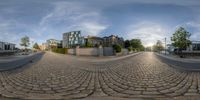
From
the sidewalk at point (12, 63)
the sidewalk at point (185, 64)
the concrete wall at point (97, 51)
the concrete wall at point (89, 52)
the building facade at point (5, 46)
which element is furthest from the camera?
the building facade at point (5, 46)

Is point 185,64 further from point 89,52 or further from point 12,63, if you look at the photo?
point 89,52

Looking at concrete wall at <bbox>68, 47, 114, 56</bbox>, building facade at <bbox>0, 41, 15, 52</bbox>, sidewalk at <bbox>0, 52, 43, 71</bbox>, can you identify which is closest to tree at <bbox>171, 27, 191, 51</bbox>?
concrete wall at <bbox>68, 47, 114, 56</bbox>

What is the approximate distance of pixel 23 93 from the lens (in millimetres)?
5230

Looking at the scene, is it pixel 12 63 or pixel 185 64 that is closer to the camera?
pixel 185 64

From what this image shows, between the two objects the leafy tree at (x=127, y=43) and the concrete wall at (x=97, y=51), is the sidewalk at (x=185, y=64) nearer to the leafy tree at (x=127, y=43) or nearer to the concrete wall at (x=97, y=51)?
the concrete wall at (x=97, y=51)

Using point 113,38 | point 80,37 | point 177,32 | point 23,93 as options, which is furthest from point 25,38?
point 23,93

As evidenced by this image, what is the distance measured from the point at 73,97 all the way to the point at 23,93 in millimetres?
1438

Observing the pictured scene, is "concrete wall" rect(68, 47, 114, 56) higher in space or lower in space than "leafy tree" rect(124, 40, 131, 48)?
lower

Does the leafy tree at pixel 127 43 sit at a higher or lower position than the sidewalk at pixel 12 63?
higher

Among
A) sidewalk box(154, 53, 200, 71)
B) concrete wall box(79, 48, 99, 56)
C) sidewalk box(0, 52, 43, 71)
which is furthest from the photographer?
concrete wall box(79, 48, 99, 56)

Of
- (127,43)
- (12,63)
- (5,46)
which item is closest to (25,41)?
(5,46)

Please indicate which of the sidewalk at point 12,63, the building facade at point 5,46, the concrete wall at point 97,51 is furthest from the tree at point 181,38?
the building facade at point 5,46

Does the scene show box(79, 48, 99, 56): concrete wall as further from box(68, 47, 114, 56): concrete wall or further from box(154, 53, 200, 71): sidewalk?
box(154, 53, 200, 71): sidewalk

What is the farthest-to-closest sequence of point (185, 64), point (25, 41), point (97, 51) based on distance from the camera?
point (25, 41) < point (97, 51) < point (185, 64)
